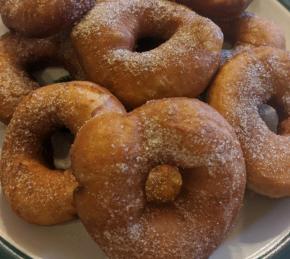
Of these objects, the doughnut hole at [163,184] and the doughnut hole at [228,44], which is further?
the doughnut hole at [228,44]

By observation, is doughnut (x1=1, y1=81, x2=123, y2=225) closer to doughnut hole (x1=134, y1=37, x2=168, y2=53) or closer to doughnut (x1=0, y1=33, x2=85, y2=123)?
doughnut (x1=0, y1=33, x2=85, y2=123)

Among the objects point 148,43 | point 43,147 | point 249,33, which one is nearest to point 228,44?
point 249,33

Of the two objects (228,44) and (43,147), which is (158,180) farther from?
(228,44)

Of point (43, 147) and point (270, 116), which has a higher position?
point (270, 116)

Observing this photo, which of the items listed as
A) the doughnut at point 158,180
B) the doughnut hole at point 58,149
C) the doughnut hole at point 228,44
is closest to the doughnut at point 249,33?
the doughnut hole at point 228,44

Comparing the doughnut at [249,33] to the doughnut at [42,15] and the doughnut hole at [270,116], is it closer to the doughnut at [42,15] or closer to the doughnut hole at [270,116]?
the doughnut hole at [270,116]

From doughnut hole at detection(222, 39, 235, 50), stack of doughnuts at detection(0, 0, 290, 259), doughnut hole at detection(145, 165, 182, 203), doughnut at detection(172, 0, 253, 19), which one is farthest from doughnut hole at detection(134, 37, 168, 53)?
doughnut hole at detection(145, 165, 182, 203)

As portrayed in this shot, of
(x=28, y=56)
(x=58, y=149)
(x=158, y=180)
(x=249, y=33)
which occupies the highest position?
(x=249, y=33)
